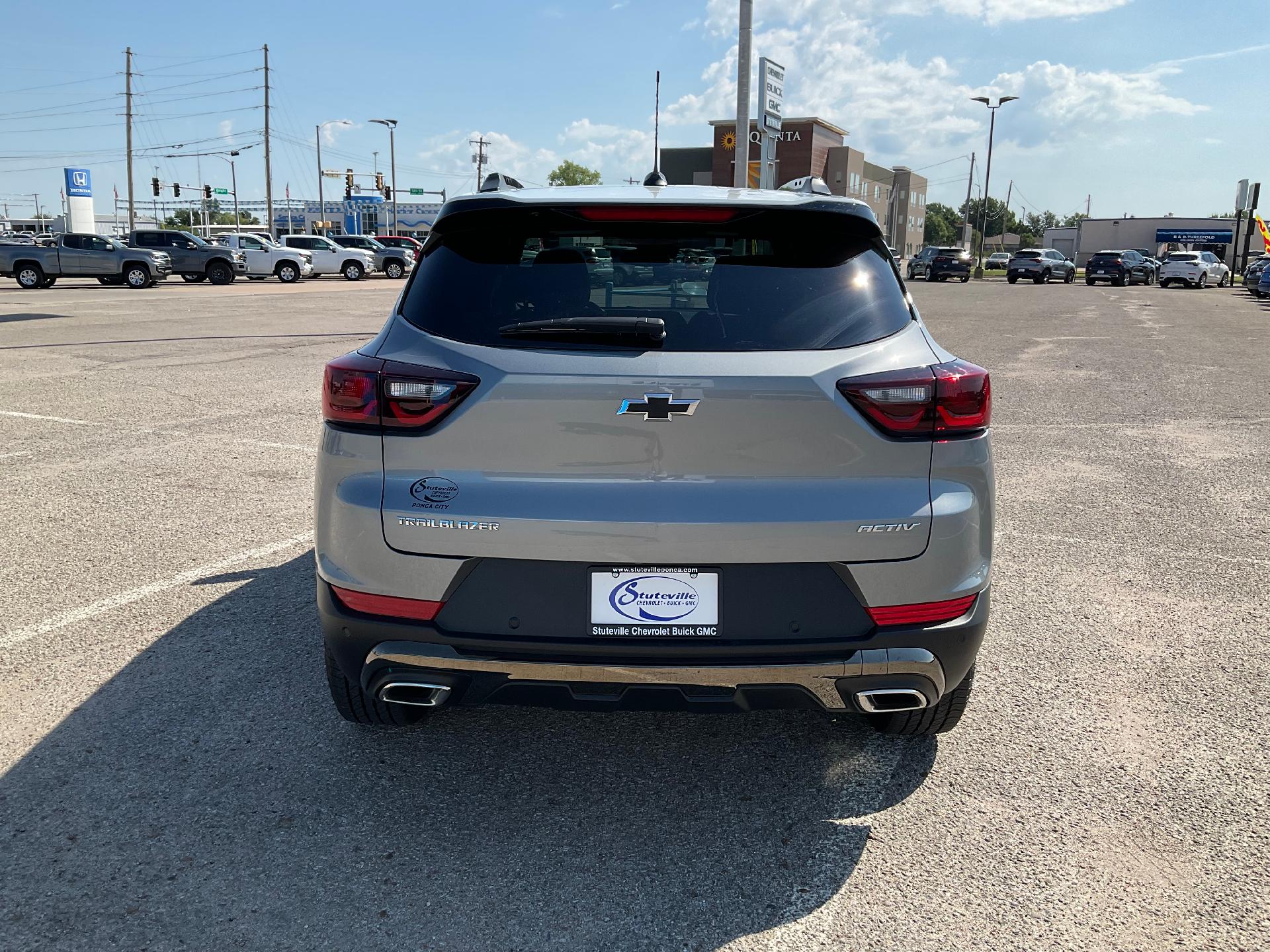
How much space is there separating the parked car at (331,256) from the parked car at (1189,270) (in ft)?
134

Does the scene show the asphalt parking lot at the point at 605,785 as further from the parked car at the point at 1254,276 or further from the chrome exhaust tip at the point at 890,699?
the parked car at the point at 1254,276

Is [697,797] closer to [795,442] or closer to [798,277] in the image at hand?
[795,442]

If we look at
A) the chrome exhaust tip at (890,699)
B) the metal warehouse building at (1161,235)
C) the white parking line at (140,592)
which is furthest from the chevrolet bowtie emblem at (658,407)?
the metal warehouse building at (1161,235)

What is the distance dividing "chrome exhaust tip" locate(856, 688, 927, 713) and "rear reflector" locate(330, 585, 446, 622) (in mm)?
1165

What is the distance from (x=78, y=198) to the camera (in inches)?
2662

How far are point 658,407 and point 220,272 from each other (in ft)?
127

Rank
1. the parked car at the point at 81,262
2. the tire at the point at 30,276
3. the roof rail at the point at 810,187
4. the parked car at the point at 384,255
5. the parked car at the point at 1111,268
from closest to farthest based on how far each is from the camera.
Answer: the roof rail at the point at 810,187
the parked car at the point at 81,262
the tire at the point at 30,276
the parked car at the point at 384,255
the parked car at the point at 1111,268

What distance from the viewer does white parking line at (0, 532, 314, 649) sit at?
4.31 meters

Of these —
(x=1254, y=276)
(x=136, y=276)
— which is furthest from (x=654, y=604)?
(x=1254, y=276)

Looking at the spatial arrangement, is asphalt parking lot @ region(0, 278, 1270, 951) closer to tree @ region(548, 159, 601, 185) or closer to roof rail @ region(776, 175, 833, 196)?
roof rail @ region(776, 175, 833, 196)

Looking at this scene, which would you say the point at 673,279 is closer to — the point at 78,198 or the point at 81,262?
the point at 81,262

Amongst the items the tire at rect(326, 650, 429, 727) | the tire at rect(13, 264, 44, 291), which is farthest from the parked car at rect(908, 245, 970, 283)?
the tire at rect(326, 650, 429, 727)

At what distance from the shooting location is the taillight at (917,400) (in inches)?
105

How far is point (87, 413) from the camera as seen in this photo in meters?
9.41
